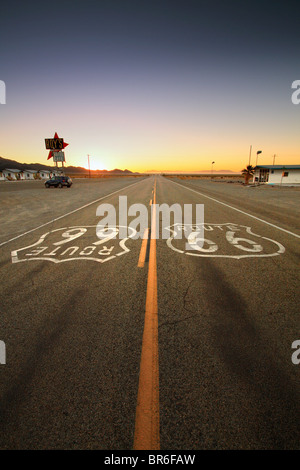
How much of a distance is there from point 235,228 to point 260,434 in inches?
268

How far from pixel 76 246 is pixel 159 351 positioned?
4.37 meters

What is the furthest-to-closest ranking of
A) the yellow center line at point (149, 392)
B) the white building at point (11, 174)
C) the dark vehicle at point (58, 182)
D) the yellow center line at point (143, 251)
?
the white building at point (11, 174) < the dark vehicle at point (58, 182) < the yellow center line at point (143, 251) < the yellow center line at point (149, 392)

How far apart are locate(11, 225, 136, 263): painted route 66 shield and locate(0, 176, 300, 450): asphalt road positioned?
16 cm

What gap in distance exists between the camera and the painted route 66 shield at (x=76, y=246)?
5.29 metres

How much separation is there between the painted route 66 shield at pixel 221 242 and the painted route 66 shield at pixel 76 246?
1574 mm

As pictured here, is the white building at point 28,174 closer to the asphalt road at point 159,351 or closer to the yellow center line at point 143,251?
the yellow center line at point 143,251

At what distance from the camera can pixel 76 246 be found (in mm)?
6059

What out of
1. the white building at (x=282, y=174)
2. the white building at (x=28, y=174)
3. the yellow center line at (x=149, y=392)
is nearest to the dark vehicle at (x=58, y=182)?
the yellow center line at (x=149, y=392)

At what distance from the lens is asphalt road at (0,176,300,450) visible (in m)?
1.72

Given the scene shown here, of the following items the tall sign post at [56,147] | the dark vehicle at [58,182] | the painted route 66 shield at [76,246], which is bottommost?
the painted route 66 shield at [76,246]

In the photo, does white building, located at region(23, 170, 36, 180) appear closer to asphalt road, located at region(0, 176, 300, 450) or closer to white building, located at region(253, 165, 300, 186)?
white building, located at region(253, 165, 300, 186)

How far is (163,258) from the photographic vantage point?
16.9ft

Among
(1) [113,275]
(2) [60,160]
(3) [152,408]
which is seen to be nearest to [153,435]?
(3) [152,408]

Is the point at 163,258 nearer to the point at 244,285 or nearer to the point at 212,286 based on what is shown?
the point at 212,286
